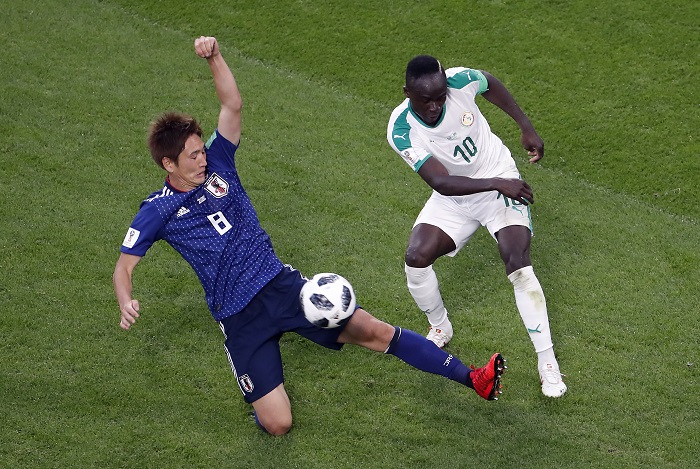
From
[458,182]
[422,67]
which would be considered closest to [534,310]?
[458,182]

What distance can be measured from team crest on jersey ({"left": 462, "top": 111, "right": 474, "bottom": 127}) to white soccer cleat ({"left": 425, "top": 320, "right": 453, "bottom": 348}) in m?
1.43

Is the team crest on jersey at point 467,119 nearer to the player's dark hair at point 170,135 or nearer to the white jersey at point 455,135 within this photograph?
the white jersey at point 455,135

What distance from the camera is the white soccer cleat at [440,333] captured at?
700 cm

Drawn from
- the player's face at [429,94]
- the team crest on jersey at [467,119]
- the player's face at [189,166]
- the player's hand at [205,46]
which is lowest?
the player's face at [189,166]

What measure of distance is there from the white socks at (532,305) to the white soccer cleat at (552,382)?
127 mm

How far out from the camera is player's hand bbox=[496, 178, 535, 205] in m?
5.99

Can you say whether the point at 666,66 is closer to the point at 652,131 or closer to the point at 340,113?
the point at 652,131

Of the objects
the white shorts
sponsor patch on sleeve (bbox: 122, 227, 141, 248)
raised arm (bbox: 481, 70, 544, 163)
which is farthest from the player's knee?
sponsor patch on sleeve (bbox: 122, 227, 141, 248)

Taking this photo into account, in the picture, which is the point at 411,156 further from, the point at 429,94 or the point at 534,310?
the point at 534,310

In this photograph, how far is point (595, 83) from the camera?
9.83 m

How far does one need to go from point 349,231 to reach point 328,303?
7.80 feet

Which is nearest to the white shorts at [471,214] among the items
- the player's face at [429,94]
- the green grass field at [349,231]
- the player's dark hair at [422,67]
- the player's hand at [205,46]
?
the player's face at [429,94]

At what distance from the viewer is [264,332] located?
6.24 m

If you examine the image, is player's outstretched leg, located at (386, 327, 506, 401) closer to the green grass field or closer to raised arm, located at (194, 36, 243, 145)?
the green grass field
